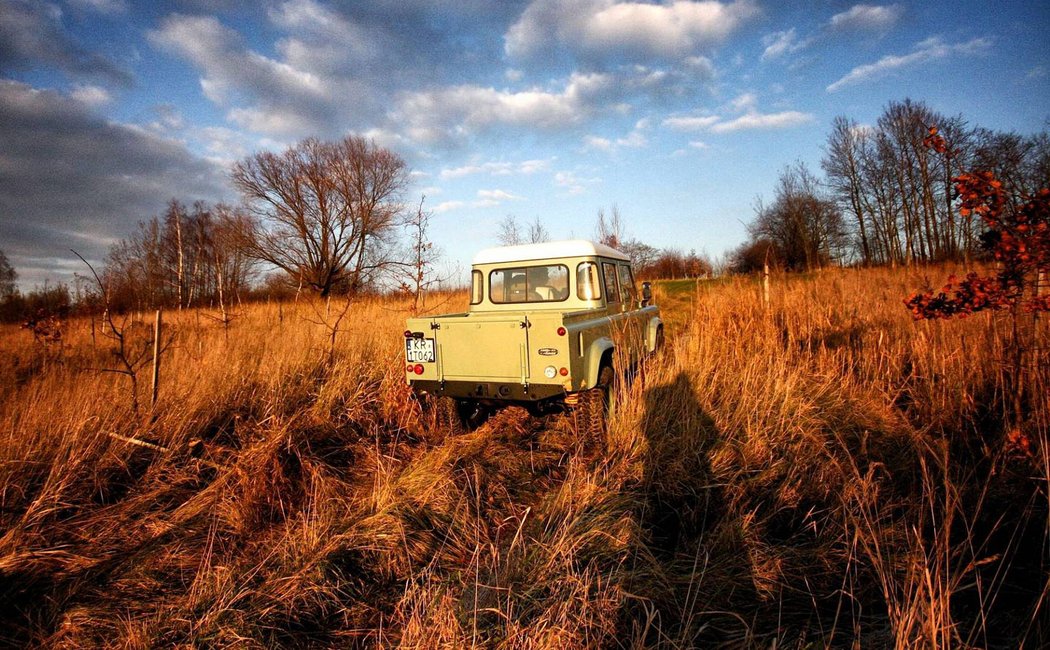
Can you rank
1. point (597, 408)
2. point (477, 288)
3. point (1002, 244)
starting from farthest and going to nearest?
1. point (477, 288)
2. point (597, 408)
3. point (1002, 244)

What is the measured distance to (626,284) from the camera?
6484mm

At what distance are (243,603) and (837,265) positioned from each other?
1077 cm

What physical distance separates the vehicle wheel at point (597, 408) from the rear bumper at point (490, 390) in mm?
312

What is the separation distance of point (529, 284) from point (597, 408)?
2.16 meters

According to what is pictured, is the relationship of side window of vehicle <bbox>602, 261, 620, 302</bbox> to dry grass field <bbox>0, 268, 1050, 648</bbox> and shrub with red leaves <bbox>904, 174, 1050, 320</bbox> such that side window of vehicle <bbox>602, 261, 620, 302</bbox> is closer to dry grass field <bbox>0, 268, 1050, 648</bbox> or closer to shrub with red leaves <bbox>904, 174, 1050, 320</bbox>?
dry grass field <bbox>0, 268, 1050, 648</bbox>

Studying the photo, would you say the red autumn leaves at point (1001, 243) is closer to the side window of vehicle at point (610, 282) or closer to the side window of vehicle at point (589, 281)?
the side window of vehicle at point (589, 281)

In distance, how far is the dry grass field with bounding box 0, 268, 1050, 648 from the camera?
1.94 metres

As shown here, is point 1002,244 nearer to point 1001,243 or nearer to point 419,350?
point 1001,243

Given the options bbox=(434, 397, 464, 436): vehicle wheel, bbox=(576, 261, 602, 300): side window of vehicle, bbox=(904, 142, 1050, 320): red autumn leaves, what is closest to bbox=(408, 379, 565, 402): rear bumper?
bbox=(434, 397, 464, 436): vehicle wheel

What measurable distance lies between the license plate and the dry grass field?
0.76 meters

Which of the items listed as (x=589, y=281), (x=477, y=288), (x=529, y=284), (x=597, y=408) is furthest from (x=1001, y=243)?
(x=477, y=288)

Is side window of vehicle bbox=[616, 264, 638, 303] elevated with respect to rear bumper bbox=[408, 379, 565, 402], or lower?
elevated

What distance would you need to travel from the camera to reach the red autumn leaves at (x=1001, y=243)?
254cm

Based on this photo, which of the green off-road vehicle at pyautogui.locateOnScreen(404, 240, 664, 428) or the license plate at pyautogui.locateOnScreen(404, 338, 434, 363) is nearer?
the green off-road vehicle at pyautogui.locateOnScreen(404, 240, 664, 428)
